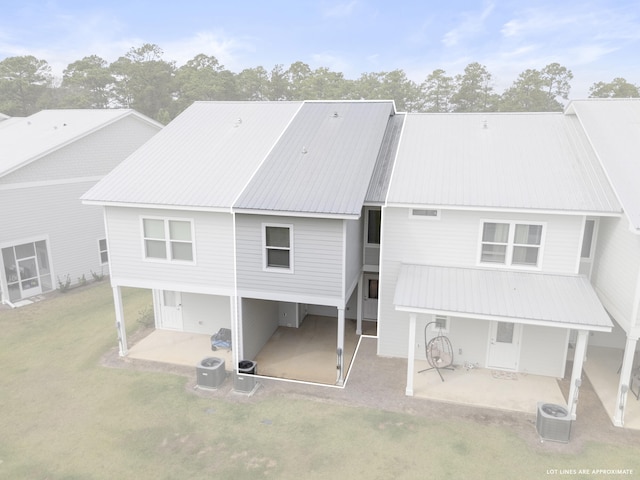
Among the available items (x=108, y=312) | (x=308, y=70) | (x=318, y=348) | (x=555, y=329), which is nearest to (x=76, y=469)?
(x=318, y=348)

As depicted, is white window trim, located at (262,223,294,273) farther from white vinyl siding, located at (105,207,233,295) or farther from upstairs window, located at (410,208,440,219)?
upstairs window, located at (410,208,440,219)

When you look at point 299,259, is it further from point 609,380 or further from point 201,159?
point 609,380

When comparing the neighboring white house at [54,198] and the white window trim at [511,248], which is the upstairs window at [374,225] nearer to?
the white window trim at [511,248]

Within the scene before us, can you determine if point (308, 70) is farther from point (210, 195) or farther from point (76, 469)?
point (76, 469)

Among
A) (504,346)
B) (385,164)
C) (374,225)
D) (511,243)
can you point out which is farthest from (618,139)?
(374,225)

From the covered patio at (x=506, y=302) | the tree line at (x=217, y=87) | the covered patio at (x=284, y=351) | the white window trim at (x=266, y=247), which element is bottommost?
the covered patio at (x=284, y=351)

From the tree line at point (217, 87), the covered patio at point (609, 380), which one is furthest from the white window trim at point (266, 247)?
the tree line at point (217, 87)
